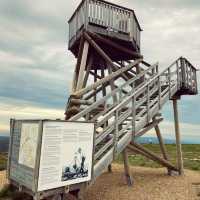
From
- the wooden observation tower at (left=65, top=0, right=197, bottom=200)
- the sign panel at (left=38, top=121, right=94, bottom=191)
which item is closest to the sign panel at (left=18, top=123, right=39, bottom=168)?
the sign panel at (left=38, top=121, right=94, bottom=191)

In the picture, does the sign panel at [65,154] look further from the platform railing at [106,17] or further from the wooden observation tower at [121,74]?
the platform railing at [106,17]

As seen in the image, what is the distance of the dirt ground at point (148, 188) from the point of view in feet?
35.4

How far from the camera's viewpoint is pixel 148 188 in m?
11.8

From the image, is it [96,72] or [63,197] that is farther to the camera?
[96,72]

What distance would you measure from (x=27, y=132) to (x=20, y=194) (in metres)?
4.40

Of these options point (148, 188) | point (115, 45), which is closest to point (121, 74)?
point (115, 45)

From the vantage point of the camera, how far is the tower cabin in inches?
494

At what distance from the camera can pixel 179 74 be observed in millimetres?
14375

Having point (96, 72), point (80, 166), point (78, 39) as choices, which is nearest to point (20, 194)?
point (80, 166)

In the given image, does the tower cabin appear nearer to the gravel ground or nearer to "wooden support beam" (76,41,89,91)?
"wooden support beam" (76,41,89,91)

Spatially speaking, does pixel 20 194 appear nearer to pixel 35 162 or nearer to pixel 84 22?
pixel 35 162

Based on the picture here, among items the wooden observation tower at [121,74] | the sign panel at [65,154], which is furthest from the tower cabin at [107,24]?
the sign panel at [65,154]

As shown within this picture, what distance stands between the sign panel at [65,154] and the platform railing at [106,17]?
6194 mm

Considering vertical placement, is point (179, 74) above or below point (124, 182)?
above
